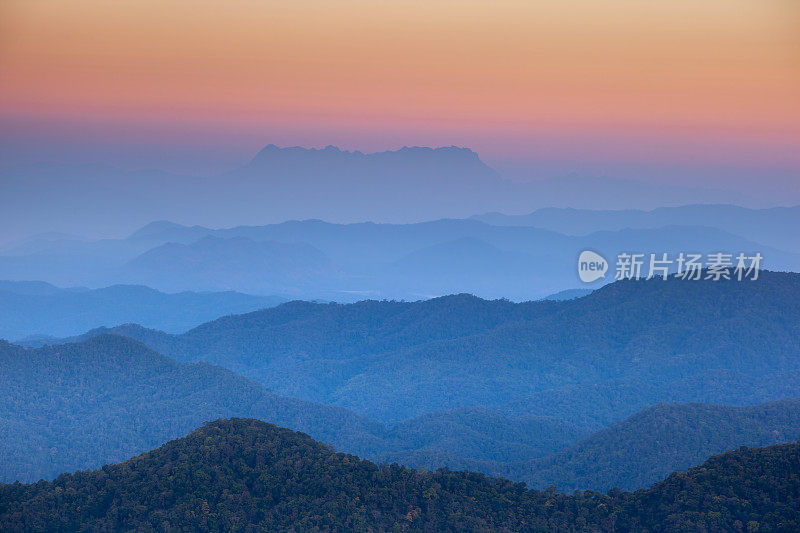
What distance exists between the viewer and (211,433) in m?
39.0

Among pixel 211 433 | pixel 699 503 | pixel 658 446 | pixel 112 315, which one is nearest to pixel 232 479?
pixel 211 433

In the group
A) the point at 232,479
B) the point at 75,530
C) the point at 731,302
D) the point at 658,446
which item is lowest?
the point at 75,530

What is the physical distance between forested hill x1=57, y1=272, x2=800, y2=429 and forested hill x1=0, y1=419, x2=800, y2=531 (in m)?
35.2

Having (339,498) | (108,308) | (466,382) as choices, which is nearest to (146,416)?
(466,382)

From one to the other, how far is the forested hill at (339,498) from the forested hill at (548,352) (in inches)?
1385

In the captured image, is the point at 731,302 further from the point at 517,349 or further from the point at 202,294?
the point at 202,294

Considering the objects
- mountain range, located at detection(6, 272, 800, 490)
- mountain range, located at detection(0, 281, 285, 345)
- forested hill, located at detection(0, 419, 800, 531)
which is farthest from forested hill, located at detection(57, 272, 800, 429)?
mountain range, located at detection(0, 281, 285, 345)

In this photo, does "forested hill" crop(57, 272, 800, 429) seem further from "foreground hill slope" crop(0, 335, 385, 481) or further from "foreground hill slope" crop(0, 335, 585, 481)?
"foreground hill slope" crop(0, 335, 385, 481)

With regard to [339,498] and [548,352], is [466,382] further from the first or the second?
[339,498]

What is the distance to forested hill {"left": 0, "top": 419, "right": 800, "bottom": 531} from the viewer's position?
1310 inches

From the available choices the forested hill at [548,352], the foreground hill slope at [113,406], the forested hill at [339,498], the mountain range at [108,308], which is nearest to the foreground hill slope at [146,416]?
the foreground hill slope at [113,406]

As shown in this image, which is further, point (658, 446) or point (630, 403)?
point (630, 403)

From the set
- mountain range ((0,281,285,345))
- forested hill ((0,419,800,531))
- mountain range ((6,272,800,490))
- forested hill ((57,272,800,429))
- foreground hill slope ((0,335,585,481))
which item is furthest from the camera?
mountain range ((0,281,285,345))

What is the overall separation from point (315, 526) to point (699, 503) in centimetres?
1503
